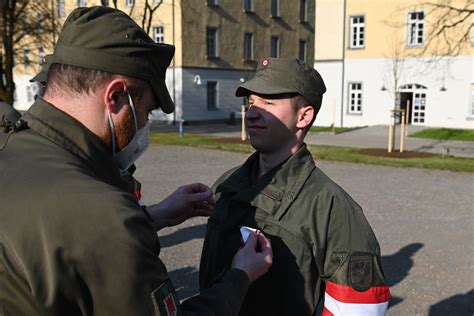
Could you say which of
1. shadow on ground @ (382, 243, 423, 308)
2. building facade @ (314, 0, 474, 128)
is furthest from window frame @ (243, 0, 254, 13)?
shadow on ground @ (382, 243, 423, 308)

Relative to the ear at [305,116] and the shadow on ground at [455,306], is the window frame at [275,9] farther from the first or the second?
the ear at [305,116]

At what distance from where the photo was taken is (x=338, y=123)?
30734 millimetres

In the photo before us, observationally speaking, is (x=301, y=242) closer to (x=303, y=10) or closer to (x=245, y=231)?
(x=245, y=231)

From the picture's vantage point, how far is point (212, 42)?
107 feet

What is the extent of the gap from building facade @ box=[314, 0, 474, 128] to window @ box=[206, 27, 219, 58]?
6625 mm

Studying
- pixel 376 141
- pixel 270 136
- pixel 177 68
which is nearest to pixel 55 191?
pixel 270 136

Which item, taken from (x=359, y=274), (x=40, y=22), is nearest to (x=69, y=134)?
(x=359, y=274)

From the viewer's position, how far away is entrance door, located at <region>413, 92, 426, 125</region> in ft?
93.8

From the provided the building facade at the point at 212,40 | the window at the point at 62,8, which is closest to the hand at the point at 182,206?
the building facade at the point at 212,40

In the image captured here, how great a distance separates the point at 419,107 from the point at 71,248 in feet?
98.0

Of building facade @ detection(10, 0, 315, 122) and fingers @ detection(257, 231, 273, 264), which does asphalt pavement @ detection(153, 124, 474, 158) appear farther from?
fingers @ detection(257, 231, 273, 264)

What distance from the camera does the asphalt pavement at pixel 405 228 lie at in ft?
17.5

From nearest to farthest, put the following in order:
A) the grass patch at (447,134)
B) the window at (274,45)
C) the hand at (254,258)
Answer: the hand at (254,258)
the grass patch at (447,134)
the window at (274,45)

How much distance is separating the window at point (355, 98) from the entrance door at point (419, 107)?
3.19 metres
